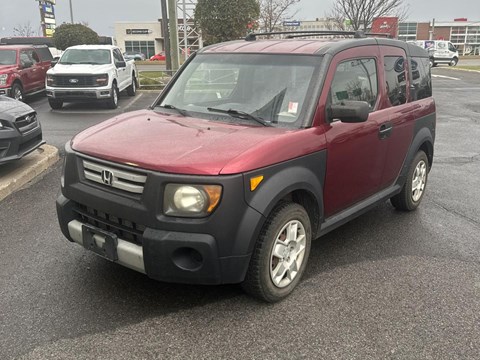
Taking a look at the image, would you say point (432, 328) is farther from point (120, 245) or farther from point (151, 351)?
point (120, 245)

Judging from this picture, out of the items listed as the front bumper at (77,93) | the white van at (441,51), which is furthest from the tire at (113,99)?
the white van at (441,51)

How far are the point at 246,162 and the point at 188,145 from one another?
1.45ft

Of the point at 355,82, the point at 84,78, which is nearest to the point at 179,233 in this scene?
the point at 355,82

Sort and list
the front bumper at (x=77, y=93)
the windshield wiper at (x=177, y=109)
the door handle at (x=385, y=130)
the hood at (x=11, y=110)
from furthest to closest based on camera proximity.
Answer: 1. the front bumper at (x=77, y=93)
2. the hood at (x=11, y=110)
3. the door handle at (x=385, y=130)
4. the windshield wiper at (x=177, y=109)

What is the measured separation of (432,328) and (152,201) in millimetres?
2007

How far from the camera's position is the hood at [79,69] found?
41.4ft

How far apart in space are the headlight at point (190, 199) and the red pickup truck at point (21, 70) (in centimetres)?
1124

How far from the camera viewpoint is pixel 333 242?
14.3 feet

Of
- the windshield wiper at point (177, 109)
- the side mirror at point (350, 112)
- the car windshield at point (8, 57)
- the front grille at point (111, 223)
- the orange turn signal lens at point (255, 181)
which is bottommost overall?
the front grille at point (111, 223)

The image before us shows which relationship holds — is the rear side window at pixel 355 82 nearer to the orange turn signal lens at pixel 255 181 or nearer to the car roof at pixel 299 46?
the car roof at pixel 299 46

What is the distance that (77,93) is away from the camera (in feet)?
41.3

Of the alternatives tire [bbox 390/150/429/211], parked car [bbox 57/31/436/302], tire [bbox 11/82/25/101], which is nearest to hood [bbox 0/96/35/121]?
parked car [bbox 57/31/436/302]

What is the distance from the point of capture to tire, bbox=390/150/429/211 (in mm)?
4934

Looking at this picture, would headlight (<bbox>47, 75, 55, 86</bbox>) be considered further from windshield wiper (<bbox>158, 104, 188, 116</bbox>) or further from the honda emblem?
the honda emblem
